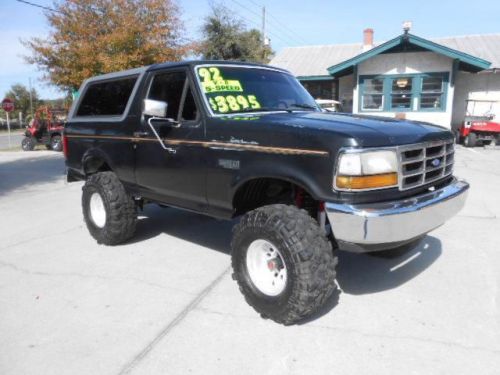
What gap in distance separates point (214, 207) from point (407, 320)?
1.86m

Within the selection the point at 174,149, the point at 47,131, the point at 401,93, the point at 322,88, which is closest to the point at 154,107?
the point at 174,149

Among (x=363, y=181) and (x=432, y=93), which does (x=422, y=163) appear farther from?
(x=432, y=93)

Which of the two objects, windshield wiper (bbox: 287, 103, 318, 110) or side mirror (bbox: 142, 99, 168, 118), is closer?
side mirror (bbox: 142, 99, 168, 118)

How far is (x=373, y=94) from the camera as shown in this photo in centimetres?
1941

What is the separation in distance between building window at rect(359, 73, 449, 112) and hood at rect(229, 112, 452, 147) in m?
16.3

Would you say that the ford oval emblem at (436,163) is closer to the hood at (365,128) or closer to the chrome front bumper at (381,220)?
the hood at (365,128)

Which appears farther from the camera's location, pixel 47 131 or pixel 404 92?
pixel 47 131

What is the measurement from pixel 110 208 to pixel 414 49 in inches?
681

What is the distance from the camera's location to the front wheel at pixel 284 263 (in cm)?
308

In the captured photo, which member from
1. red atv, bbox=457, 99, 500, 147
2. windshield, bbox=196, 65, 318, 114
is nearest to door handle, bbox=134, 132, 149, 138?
windshield, bbox=196, 65, 318, 114

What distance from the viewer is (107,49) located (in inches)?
644

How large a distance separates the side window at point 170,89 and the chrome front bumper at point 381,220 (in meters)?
1.97

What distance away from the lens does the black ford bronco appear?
295cm

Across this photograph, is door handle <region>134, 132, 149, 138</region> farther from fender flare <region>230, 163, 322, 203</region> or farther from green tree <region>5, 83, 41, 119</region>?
green tree <region>5, 83, 41, 119</region>
